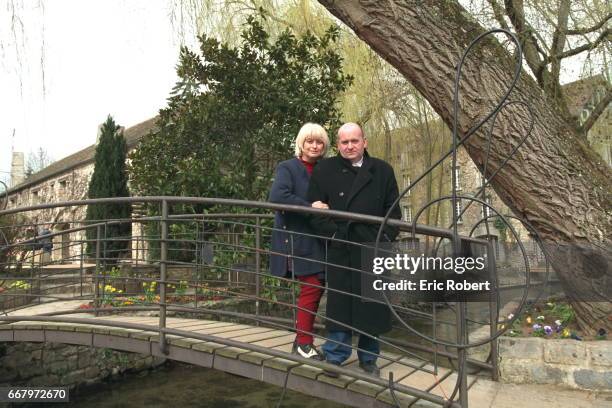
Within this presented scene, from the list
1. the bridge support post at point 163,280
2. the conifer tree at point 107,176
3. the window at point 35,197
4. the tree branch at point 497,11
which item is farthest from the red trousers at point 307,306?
the window at point 35,197

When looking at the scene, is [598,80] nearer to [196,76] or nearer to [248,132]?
[248,132]

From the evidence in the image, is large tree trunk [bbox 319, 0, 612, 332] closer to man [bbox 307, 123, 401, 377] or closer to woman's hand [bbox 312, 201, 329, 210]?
man [bbox 307, 123, 401, 377]

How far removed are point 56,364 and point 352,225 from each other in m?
5.22

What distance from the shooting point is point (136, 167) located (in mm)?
7855

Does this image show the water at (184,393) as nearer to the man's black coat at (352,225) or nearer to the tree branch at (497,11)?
the man's black coat at (352,225)

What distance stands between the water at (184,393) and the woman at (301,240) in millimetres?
3530

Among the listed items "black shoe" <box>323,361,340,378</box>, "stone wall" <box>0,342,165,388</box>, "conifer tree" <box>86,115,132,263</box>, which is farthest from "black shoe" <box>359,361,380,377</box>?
"conifer tree" <box>86,115,132,263</box>

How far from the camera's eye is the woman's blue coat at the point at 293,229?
2.99 metres

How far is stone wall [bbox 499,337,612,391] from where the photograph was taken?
312 centimetres

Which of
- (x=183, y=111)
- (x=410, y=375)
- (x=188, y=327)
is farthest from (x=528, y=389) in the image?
(x=183, y=111)

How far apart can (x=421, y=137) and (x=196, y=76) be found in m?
7.30

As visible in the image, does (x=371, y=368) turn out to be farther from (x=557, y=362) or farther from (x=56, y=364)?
(x=56, y=364)

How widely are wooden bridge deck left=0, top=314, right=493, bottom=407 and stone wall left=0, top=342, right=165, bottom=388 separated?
181 centimetres

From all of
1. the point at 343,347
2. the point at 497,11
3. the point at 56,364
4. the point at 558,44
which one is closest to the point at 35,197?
the point at 56,364
